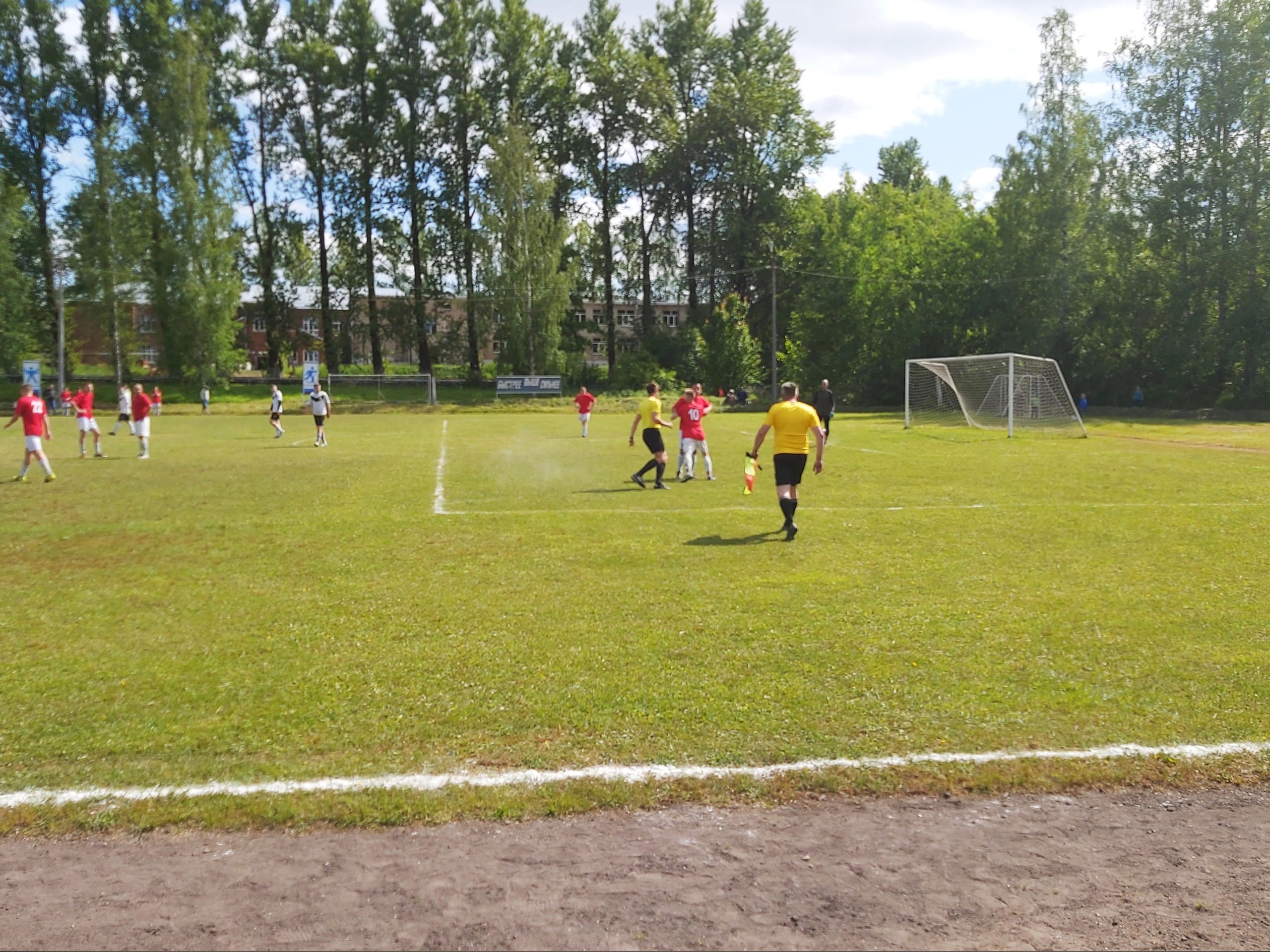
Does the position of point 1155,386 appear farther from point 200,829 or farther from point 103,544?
point 200,829

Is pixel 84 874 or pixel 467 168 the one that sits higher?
pixel 467 168

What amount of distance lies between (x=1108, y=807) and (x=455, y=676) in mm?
3910

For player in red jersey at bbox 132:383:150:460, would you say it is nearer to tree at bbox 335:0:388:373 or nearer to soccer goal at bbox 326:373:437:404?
soccer goal at bbox 326:373:437:404

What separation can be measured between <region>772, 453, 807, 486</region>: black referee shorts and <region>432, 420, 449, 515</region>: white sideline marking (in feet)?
16.6

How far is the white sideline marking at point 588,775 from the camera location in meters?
4.62

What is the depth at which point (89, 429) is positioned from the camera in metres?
24.6

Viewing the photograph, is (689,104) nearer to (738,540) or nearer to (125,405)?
(125,405)

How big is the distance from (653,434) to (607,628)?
9876 millimetres

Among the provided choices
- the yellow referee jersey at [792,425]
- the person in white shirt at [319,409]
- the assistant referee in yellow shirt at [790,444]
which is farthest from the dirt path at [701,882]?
the person in white shirt at [319,409]

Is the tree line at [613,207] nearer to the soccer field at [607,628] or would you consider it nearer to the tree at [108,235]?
the tree at [108,235]

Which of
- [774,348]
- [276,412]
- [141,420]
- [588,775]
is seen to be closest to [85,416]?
[141,420]

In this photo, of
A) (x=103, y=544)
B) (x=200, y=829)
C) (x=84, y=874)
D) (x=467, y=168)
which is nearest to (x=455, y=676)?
(x=200, y=829)

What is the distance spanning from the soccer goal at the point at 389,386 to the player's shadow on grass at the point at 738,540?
4905 cm

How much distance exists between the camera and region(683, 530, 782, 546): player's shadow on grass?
11.3 meters
